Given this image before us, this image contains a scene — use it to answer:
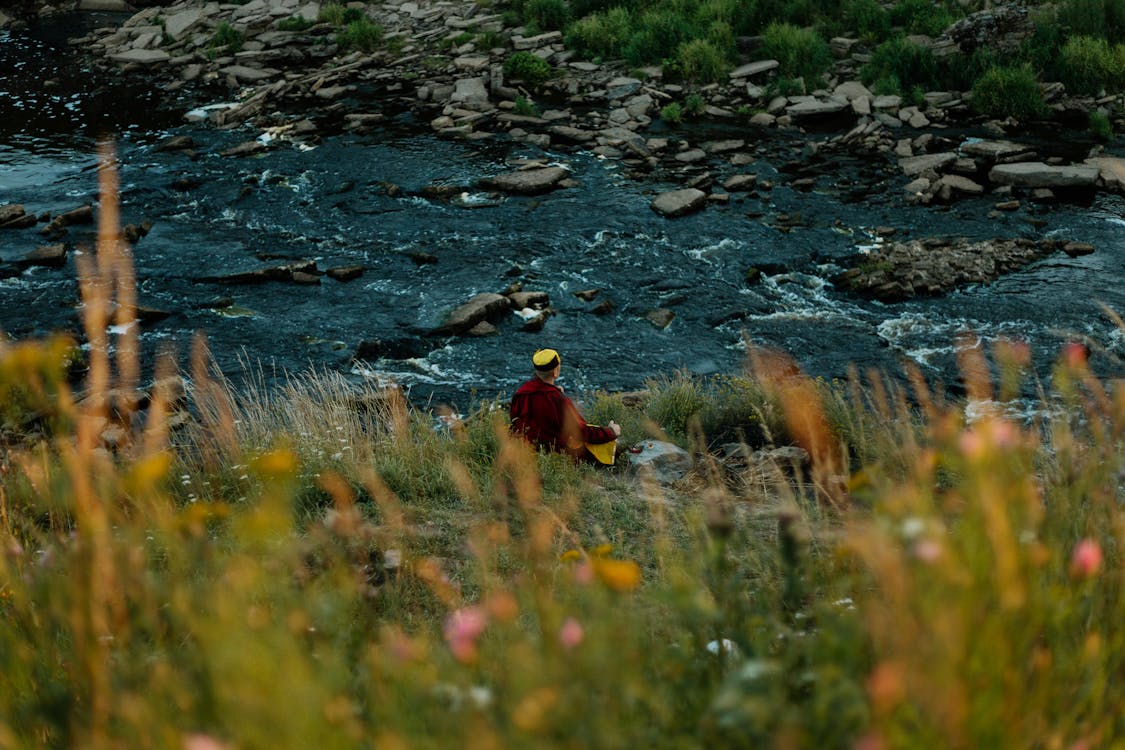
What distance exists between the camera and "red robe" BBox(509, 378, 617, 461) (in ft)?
20.1

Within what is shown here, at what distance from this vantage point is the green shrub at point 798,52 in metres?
16.0

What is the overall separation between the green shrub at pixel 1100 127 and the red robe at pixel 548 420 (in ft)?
34.0

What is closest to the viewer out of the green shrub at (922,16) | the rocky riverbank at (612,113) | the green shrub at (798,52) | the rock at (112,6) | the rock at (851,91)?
the rocky riverbank at (612,113)

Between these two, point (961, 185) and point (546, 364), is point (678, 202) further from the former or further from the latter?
point (546, 364)

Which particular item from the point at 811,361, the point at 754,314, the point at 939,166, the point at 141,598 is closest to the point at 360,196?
the point at 754,314

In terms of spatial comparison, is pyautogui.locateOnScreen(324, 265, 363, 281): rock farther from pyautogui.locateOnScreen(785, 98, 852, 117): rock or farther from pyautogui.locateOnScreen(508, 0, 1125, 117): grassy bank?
pyautogui.locateOnScreen(508, 0, 1125, 117): grassy bank

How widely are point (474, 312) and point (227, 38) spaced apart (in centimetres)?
1302

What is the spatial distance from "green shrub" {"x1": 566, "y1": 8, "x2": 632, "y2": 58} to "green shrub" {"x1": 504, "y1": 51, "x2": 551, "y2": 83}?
137 centimetres

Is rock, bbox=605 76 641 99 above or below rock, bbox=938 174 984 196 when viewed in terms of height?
above

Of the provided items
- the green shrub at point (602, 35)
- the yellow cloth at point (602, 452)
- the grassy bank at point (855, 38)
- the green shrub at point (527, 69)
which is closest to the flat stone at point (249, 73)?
the green shrub at point (527, 69)

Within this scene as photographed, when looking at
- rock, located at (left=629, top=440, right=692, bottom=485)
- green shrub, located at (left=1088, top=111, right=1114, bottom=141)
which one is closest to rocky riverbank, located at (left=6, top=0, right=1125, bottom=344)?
green shrub, located at (left=1088, top=111, right=1114, bottom=141)

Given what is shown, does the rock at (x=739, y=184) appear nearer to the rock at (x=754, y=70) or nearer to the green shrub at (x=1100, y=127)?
the rock at (x=754, y=70)

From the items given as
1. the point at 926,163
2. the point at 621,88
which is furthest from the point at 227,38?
the point at 926,163

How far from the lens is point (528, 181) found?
41.6 feet
